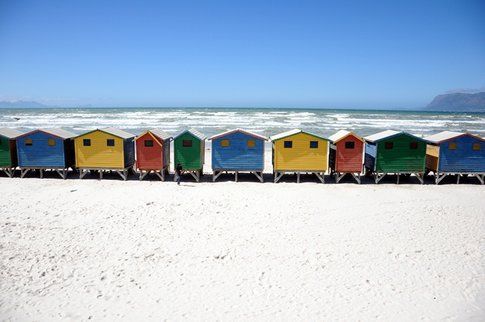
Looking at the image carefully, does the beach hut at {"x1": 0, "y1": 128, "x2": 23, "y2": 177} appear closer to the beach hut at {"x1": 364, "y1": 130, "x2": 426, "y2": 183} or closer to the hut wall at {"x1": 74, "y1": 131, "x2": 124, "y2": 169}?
the hut wall at {"x1": 74, "y1": 131, "x2": 124, "y2": 169}

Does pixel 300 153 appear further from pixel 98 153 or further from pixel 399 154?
pixel 98 153

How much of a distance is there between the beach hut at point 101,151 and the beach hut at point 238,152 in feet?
14.5

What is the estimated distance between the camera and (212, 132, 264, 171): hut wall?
1741cm

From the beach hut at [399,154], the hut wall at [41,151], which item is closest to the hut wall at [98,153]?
the hut wall at [41,151]

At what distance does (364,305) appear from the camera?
754 centimetres

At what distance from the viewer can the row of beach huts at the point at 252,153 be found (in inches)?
681

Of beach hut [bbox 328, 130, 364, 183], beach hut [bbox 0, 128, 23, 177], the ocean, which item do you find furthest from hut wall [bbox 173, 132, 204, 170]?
the ocean

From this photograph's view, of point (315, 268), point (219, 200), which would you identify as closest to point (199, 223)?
point (219, 200)

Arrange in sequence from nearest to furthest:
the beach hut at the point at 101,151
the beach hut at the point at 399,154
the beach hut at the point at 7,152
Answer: the beach hut at the point at 399,154 → the beach hut at the point at 101,151 → the beach hut at the point at 7,152

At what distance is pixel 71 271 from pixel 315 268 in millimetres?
5812

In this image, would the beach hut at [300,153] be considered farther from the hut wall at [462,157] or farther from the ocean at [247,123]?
the ocean at [247,123]

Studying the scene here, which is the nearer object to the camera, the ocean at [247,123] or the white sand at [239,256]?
the white sand at [239,256]

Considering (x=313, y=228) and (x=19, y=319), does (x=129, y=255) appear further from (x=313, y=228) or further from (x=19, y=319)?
(x=313, y=228)

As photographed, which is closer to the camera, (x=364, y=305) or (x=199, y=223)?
(x=364, y=305)
